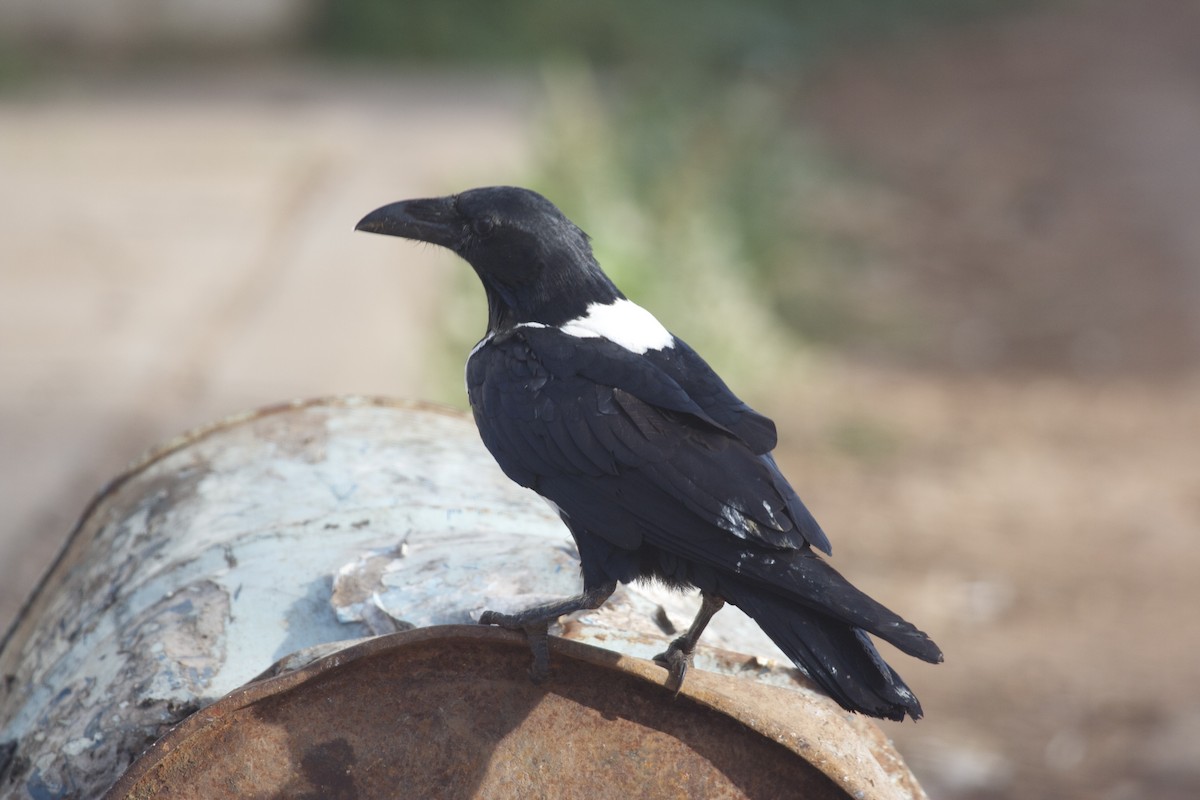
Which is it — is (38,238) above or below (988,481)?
below

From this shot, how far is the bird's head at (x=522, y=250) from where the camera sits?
263 centimetres

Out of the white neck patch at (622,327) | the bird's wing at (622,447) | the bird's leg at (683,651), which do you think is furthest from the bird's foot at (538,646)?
the white neck patch at (622,327)

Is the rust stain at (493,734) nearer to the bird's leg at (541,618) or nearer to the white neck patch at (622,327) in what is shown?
the bird's leg at (541,618)

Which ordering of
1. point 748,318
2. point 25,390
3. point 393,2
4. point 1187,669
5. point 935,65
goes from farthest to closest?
point 935,65, point 393,2, point 748,318, point 25,390, point 1187,669

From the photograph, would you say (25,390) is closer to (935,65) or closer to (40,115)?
(40,115)

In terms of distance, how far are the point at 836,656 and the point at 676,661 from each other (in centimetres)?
21

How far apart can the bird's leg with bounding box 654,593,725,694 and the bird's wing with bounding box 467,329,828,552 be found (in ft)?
0.47

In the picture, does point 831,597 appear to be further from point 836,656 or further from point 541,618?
point 541,618

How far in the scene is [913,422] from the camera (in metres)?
6.90

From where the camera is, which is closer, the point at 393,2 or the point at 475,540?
the point at 475,540

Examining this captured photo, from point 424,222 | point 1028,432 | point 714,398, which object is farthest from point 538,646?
point 1028,432

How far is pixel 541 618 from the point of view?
1954mm

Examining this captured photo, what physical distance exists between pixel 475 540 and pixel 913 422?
484 cm

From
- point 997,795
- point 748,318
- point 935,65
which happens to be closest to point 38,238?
point 748,318
